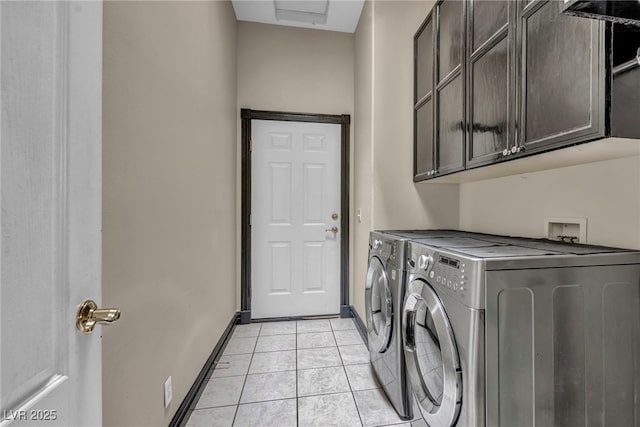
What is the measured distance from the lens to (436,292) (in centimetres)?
112

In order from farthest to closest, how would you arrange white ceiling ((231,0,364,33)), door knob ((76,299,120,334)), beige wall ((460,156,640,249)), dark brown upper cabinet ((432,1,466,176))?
1. white ceiling ((231,0,364,33))
2. dark brown upper cabinet ((432,1,466,176))
3. beige wall ((460,156,640,249))
4. door knob ((76,299,120,334))

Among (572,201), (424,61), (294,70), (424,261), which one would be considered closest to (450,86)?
(424,61)

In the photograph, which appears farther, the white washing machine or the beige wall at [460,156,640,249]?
the beige wall at [460,156,640,249]

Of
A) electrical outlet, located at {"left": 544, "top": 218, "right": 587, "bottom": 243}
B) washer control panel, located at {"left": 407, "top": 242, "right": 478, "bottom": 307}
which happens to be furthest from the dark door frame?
electrical outlet, located at {"left": 544, "top": 218, "right": 587, "bottom": 243}

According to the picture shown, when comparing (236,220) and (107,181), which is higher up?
(107,181)

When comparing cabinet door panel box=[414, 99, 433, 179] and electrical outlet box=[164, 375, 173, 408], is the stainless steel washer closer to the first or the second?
cabinet door panel box=[414, 99, 433, 179]

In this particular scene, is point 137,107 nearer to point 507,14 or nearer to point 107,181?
point 107,181

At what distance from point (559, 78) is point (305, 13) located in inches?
96.0

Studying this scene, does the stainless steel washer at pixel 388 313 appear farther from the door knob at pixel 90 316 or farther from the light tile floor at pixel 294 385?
the door knob at pixel 90 316

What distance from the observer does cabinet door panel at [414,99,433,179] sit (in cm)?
197

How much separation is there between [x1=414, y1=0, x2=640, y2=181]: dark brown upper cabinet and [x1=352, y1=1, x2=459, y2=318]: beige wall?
213 millimetres

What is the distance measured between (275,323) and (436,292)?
2.11 meters

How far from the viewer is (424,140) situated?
80.9 inches

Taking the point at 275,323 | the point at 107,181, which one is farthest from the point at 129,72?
the point at 275,323
